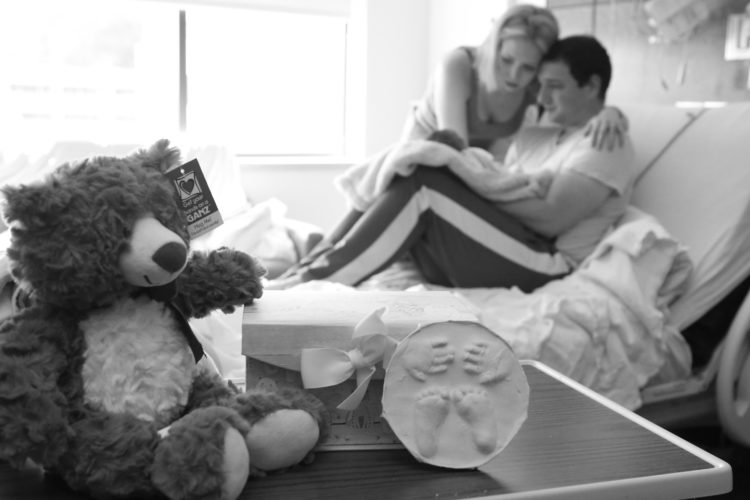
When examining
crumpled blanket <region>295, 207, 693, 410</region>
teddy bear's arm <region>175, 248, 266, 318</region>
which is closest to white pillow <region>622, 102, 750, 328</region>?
crumpled blanket <region>295, 207, 693, 410</region>

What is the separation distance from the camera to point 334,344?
769mm

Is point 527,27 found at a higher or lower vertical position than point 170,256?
higher

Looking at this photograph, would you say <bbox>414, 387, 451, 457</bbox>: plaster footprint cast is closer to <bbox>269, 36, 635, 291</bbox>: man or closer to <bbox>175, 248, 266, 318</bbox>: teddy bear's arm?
<bbox>175, 248, 266, 318</bbox>: teddy bear's arm

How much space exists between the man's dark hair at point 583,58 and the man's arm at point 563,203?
27 cm

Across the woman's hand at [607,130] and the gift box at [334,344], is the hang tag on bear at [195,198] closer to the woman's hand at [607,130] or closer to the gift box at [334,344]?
the gift box at [334,344]

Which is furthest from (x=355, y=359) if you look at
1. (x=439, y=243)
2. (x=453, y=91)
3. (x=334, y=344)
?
(x=453, y=91)

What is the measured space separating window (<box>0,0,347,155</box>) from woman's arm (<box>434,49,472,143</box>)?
3.71ft

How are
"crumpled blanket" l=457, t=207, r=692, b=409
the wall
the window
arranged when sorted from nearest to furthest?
"crumpled blanket" l=457, t=207, r=692, b=409 < the wall < the window

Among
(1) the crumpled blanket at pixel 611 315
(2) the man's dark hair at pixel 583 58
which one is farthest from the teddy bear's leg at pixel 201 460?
(2) the man's dark hair at pixel 583 58

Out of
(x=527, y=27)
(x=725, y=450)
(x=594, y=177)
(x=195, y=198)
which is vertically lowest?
(x=725, y=450)

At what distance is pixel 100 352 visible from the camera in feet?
2.22

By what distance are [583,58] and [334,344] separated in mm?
1444

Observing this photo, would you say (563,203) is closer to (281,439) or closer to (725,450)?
(725,450)

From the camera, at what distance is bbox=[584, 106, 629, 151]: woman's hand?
1.93 m
